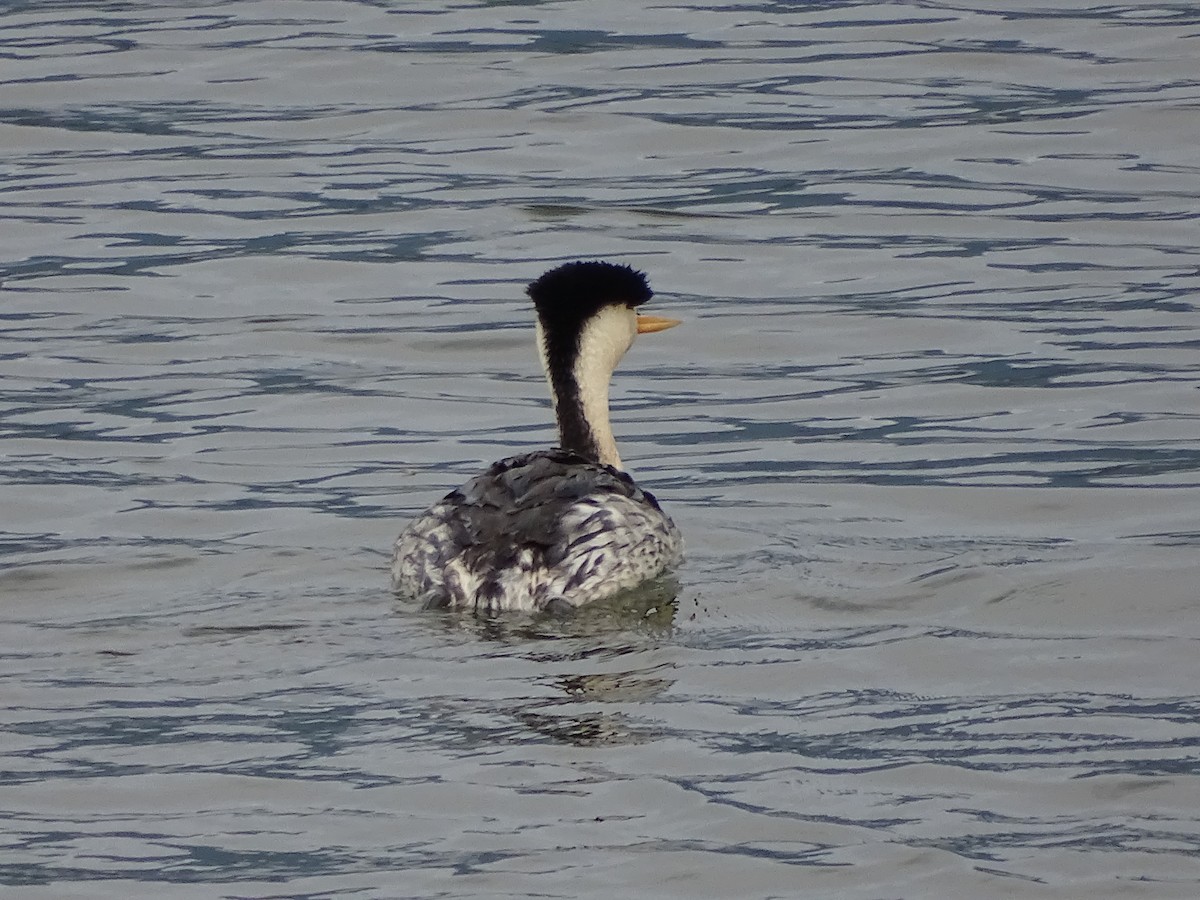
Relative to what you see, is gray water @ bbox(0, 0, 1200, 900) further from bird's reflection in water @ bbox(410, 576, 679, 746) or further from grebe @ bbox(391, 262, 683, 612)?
grebe @ bbox(391, 262, 683, 612)

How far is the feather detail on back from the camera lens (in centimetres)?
823

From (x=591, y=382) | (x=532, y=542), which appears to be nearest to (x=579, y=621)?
(x=532, y=542)

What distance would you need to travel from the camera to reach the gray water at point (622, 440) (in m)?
6.34

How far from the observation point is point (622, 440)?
11477 millimetres

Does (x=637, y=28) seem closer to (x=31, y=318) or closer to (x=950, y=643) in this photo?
(x=31, y=318)

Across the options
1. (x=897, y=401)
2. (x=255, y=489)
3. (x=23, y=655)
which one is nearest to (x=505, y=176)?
(x=897, y=401)

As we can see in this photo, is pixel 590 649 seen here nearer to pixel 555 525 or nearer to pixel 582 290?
pixel 555 525

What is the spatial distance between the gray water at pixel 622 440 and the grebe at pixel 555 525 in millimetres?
169

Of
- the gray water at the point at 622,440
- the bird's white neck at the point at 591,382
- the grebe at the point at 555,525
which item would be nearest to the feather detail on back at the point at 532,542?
the grebe at the point at 555,525

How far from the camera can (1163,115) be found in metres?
17.6

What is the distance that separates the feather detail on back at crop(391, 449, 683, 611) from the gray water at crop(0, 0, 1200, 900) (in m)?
0.16

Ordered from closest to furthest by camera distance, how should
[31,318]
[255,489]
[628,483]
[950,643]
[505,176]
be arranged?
[950,643]
[628,483]
[255,489]
[31,318]
[505,176]

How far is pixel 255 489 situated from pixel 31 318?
393cm

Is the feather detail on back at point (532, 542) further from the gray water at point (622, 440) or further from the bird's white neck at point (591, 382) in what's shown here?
the bird's white neck at point (591, 382)
